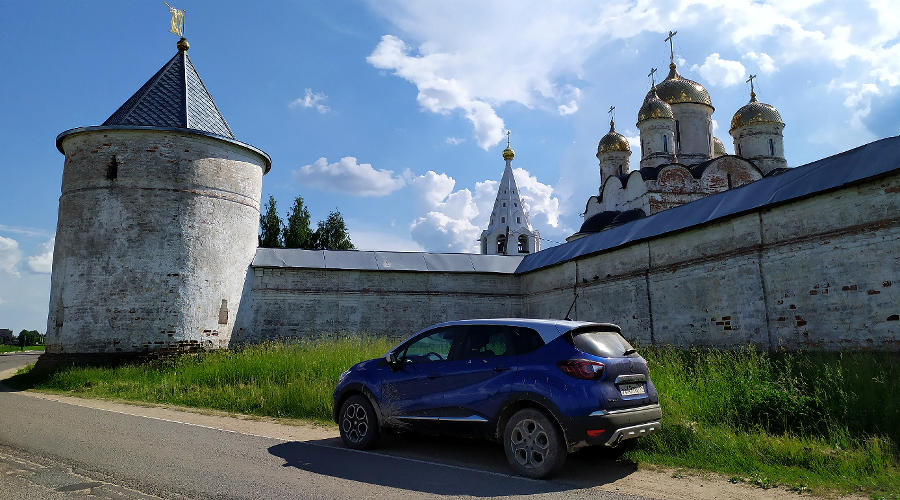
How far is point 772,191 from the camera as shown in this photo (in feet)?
40.8

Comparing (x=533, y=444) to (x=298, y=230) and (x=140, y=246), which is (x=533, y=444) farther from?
(x=298, y=230)

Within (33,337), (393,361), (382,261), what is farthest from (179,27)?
(33,337)

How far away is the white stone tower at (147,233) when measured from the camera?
1579 cm

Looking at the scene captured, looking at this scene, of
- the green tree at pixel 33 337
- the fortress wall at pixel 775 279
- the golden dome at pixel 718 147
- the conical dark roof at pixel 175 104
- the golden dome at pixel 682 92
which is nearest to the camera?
the fortress wall at pixel 775 279

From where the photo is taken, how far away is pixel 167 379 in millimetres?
13852

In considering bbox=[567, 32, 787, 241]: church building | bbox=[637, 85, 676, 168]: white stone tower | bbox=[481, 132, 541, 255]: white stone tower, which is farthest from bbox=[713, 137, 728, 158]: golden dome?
bbox=[481, 132, 541, 255]: white stone tower

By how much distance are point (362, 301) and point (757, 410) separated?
45.6ft

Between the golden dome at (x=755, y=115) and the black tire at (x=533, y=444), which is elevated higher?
the golden dome at (x=755, y=115)

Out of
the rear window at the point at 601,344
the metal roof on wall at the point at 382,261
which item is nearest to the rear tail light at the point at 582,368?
the rear window at the point at 601,344

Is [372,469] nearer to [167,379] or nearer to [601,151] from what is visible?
[167,379]

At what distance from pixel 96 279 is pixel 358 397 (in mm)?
12168

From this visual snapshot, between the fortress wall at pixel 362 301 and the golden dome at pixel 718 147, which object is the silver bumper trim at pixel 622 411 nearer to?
the fortress wall at pixel 362 301

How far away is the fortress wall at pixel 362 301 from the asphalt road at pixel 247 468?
1029 cm

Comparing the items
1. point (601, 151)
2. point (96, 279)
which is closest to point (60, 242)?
point (96, 279)
